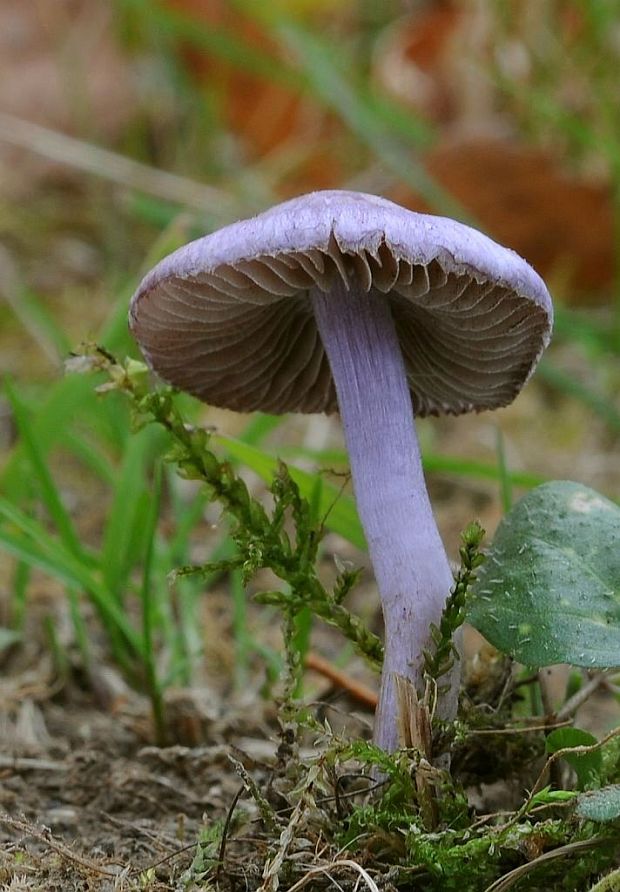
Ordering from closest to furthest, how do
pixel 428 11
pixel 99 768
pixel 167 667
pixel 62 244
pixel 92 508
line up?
pixel 99 768, pixel 167 667, pixel 92 508, pixel 62 244, pixel 428 11

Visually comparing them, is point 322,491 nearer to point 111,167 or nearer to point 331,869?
point 331,869

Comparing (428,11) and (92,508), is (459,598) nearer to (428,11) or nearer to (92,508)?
(92,508)

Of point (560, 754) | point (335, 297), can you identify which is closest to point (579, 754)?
point (560, 754)

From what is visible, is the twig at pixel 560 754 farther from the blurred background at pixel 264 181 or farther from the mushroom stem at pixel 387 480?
the blurred background at pixel 264 181

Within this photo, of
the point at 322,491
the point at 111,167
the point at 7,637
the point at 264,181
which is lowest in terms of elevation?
the point at 7,637

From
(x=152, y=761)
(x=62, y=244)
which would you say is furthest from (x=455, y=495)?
(x=62, y=244)

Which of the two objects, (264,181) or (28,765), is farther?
(264,181)
